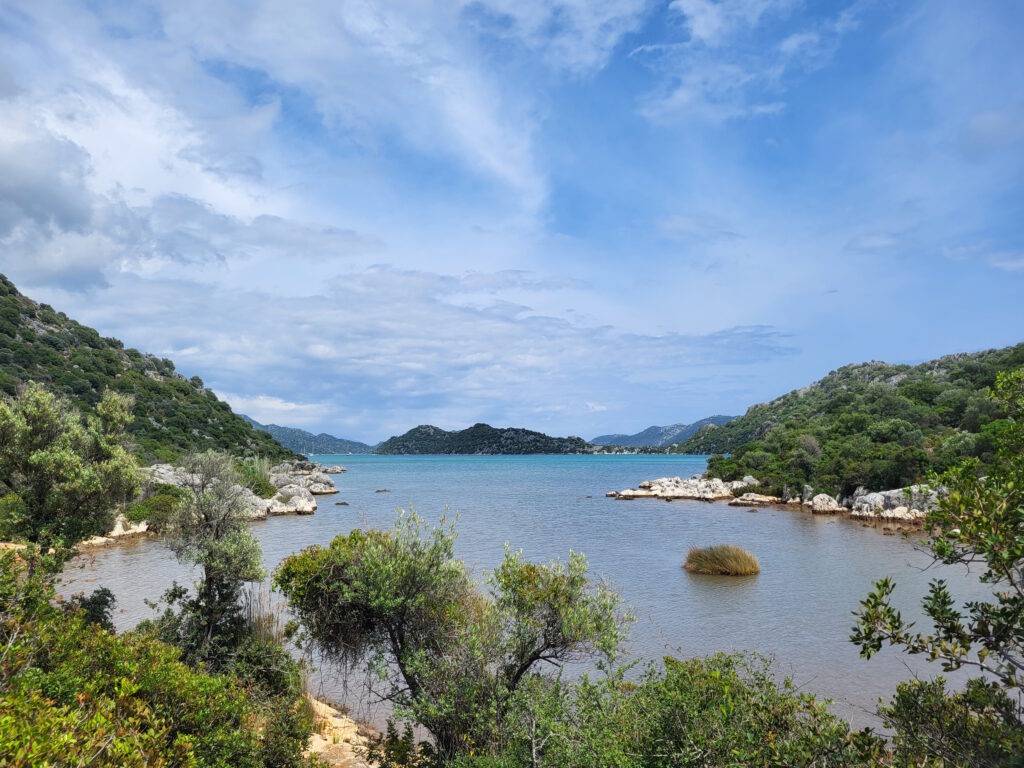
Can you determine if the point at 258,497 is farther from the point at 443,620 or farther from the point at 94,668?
the point at 94,668

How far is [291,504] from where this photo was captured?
191 ft

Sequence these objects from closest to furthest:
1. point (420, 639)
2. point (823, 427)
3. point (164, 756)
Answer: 1. point (164, 756)
2. point (420, 639)
3. point (823, 427)

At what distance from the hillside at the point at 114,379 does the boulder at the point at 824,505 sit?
6837 centimetres

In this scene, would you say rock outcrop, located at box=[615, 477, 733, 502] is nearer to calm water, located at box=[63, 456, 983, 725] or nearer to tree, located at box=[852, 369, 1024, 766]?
calm water, located at box=[63, 456, 983, 725]

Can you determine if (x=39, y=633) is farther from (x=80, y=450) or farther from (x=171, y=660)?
(x=80, y=450)

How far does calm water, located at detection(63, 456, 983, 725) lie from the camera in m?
17.6

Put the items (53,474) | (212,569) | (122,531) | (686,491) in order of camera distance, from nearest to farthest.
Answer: (212,569) < (53,474) < (122,531) < (686,491)

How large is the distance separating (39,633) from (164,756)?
362cm

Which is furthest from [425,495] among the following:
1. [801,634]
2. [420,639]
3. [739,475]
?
[420,639]

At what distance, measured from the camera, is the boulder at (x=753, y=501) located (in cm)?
6400

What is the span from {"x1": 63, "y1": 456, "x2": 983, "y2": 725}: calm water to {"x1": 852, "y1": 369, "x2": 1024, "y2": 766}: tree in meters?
2.80

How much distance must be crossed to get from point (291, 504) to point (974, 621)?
60344 mm

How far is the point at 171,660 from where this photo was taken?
8.84m

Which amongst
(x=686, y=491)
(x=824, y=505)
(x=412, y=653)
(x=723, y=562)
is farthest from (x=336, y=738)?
(x=686, y=491)
